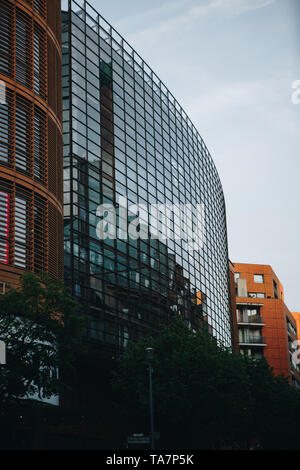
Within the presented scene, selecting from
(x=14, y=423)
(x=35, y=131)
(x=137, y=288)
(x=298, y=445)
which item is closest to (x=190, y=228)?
(x=137, y=288)

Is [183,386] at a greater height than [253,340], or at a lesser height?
lesser

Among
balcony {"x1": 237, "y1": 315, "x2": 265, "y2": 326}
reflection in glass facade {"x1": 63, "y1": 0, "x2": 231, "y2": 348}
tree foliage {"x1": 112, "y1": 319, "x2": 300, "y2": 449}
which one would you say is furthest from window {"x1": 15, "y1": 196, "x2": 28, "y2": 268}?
balcony {"x1": 237, "y1": 315, "x2": 265, "y2": 326}

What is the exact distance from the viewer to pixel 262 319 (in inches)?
4080

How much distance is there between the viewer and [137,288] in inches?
2047

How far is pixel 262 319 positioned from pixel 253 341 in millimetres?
3954

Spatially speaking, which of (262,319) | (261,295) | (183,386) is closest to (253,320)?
(262,319)

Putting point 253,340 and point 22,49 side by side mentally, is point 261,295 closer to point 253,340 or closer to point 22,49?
point 253,340

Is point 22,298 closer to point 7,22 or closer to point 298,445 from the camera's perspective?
point 7,22

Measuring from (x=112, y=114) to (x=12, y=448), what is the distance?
26.3 metres

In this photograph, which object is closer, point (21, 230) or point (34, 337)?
point (34, 337)

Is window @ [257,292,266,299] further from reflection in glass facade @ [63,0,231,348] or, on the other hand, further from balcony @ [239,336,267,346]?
reflection in glass facade @ [63,0,231,348]

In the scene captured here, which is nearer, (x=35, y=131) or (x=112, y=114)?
(x=35, y=131)

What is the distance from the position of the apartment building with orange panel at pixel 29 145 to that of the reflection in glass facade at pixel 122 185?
18.7 feet
